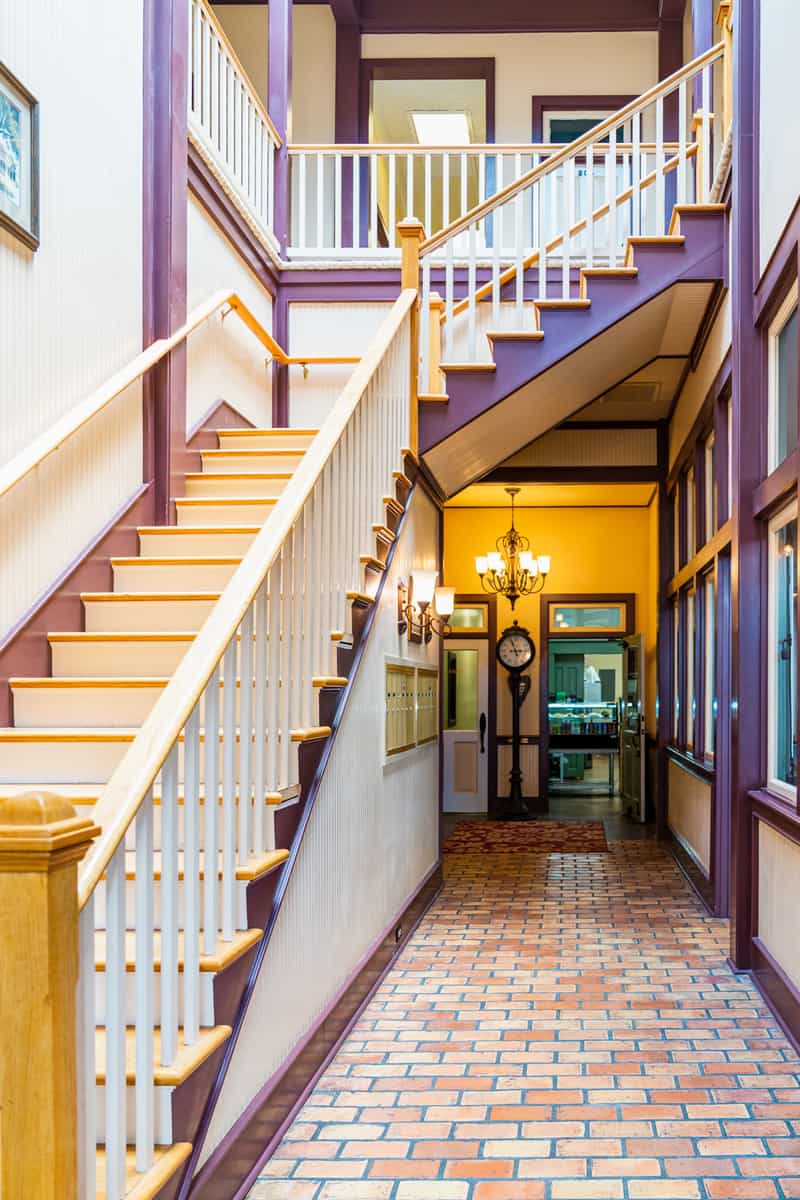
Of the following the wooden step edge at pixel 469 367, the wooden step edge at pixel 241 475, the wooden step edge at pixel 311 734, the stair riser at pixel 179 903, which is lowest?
the stair riser at pixel 179 903

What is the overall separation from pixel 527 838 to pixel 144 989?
27.4 feet

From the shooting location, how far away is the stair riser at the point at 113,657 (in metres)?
4.43

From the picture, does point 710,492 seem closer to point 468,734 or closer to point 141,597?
point 141,597

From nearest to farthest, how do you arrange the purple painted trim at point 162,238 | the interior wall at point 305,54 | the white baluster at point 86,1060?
the white baluster at point 86,1060 → the purple painted trim at point 162,238 → the interior wall at point 305,54

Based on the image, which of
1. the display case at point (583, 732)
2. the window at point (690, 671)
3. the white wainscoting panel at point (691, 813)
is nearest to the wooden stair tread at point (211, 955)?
the white wainscoting panel at point (691, 813)

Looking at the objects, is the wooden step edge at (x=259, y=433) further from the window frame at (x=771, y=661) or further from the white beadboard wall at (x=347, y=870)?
the window frame at (x=771, y=661)

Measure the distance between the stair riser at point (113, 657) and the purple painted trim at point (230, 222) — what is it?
3.00 m

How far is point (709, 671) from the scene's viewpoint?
738 cm

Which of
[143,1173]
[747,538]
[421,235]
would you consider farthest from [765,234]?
[143,1173]

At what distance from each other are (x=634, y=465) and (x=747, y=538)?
5637 mm

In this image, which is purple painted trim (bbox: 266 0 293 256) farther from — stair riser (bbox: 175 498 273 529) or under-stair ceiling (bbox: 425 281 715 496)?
stair riser (bbox: 175 498 273 529)

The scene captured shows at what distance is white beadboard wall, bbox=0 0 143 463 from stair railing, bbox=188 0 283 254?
102 cm

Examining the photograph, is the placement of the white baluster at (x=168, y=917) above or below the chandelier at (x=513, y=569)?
below

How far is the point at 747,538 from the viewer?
5332 millimetres
